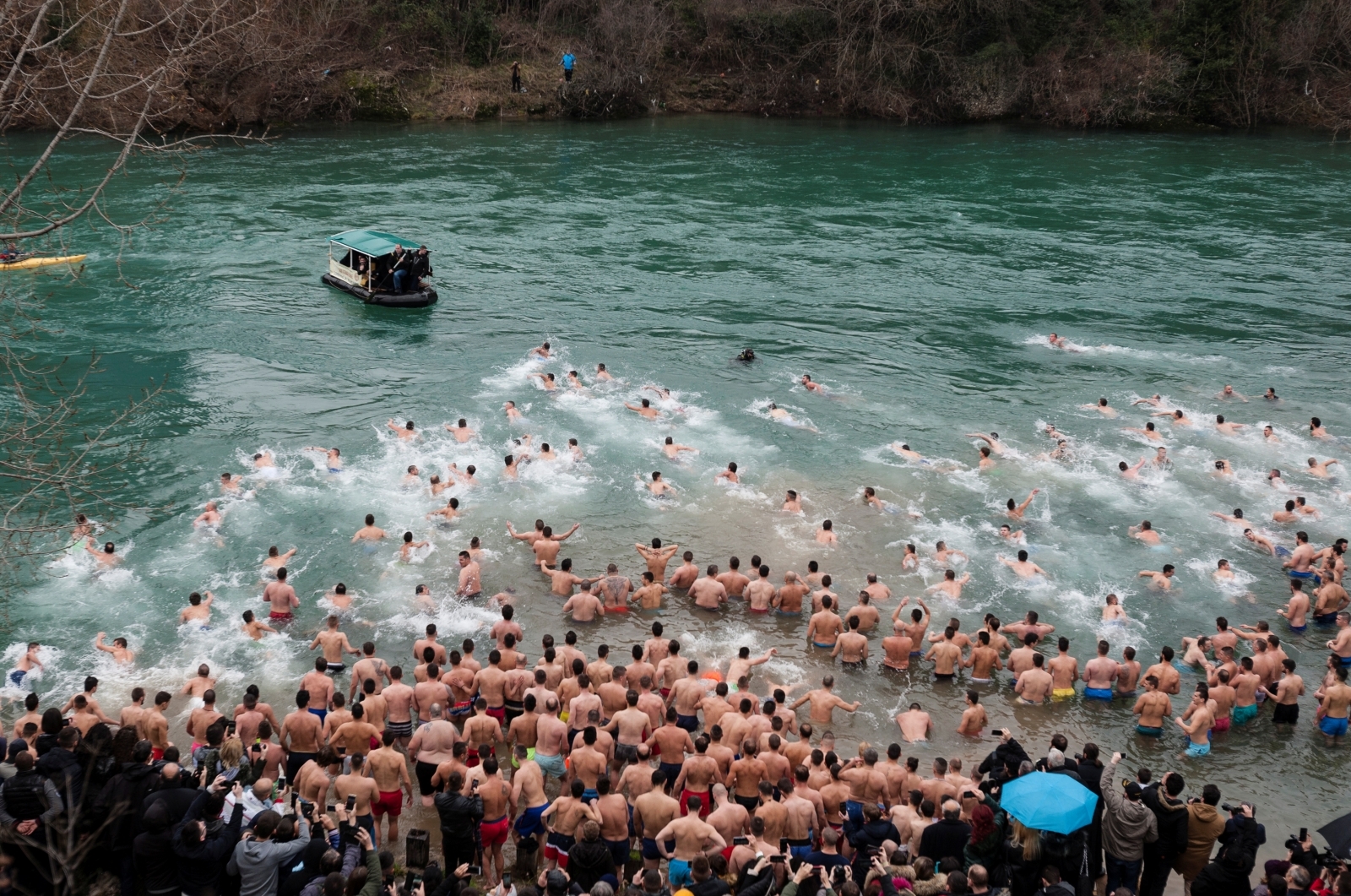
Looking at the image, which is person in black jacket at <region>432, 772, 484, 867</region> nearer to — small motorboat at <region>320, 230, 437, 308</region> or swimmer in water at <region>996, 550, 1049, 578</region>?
swimmer in water at <region>996, 550, 1049, 578</region>

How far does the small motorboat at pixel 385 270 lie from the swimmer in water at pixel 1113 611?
76.1 feet

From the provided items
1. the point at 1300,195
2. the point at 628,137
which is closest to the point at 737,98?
the point at 628,137

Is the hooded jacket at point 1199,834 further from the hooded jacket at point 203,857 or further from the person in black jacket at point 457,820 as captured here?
the hooded jacket at point 203,857

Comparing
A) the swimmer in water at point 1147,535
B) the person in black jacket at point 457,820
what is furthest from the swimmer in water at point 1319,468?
the person in black jacket at point 457,820

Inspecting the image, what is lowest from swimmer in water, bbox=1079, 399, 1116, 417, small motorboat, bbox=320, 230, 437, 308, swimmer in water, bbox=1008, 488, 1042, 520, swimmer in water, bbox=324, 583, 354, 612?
swimmer in water, bbox=324, 583, 354, 612

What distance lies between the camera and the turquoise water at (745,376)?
19.2 meters

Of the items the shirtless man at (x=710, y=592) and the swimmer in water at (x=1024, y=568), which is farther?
the swimmer in water at (x=1024, y=568)

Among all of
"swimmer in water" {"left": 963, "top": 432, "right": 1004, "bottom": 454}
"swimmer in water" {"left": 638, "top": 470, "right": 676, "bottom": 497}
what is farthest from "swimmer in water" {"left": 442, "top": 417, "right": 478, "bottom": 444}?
"swimmer in water" {"left": 963, "top": 432, "right": 1004, "bottom": 454}

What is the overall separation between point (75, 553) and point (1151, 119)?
61396 mm

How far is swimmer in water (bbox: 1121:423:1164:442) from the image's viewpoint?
26.4 meters

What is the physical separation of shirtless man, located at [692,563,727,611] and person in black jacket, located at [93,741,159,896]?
1013 cm

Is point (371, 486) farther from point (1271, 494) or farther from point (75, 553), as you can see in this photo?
point (1271, 494)

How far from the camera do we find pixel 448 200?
46.4 meters

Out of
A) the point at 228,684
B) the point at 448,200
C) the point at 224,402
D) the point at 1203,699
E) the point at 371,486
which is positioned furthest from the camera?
the point at 448,200
